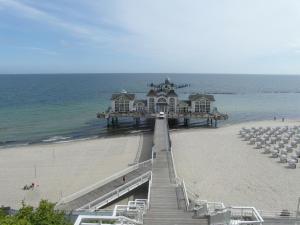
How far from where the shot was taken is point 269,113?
238 feet

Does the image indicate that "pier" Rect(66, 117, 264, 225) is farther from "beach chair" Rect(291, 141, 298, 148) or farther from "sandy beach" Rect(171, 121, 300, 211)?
"beach chair" Rect(291, 141, 298, 148)

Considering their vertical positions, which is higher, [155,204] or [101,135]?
[155,204]

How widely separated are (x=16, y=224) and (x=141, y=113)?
4439 cm

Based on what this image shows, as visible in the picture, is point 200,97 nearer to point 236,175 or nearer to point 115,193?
point 236,175

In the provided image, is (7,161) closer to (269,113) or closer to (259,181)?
(259,181)

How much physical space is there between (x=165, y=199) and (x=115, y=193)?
3846 millimetres

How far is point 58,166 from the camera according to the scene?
1211 inches

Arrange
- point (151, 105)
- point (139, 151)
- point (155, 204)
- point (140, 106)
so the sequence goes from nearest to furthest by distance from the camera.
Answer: point (155, 204)
point (139, 151)
point (151, 105)
point (140, 106)

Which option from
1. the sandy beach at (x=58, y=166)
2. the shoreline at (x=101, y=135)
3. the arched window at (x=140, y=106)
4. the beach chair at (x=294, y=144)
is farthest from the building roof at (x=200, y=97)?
the beach chair at (x=294, y=144)

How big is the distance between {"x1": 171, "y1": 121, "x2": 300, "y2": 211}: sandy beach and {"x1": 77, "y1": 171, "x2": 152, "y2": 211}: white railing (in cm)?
372

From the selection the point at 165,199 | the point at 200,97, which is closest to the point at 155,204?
the point at 165,199

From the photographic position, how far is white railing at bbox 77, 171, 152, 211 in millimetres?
19797

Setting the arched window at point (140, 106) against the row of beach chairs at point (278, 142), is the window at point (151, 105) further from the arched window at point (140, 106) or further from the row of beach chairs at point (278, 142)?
the row of beach chairs at point (278, 142)

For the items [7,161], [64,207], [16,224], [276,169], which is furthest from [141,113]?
[16,224]
